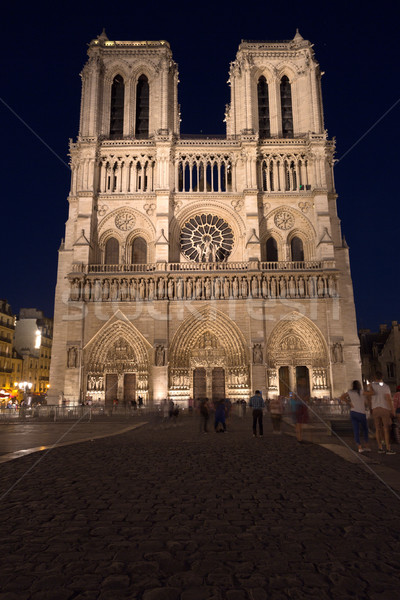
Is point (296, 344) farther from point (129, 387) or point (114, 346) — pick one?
point (114, 346)

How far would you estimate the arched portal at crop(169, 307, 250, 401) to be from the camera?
26781 mm

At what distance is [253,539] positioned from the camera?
3.60 m

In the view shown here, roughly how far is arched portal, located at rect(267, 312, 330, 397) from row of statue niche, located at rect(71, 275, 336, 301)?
183 cm

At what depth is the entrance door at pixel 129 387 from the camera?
27688mm

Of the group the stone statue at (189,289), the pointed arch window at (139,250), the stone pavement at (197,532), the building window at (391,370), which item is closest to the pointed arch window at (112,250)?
the pointed arch window at (139,250)

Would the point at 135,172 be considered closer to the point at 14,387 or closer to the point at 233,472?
the point at 14,387

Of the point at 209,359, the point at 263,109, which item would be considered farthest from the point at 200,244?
the point at 263,109

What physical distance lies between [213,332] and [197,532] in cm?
2397

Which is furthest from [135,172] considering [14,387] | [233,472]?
[233,472]

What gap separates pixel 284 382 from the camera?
27.6 metres

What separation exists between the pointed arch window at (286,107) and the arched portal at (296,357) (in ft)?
47.6

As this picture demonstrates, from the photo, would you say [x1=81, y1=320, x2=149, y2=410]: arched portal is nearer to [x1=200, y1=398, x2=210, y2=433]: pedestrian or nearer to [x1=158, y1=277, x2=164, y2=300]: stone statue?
[x1=158, y1=277, x2=164, y2=300]: stone statue

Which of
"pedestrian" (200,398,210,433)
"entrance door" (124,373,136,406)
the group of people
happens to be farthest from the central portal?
the group of people

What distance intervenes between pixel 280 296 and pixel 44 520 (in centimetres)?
2402
